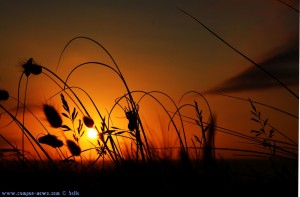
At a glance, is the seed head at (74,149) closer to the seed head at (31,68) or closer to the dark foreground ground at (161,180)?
the dark foreground ground at (161,180)

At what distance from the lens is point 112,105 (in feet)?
5.37

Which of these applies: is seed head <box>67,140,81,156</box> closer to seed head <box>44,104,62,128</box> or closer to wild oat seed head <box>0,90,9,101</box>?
seed head <box>44,104,62,128</box>

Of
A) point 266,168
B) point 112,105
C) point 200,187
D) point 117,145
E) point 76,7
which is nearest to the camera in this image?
point 200,187

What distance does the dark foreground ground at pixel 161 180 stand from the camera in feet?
3.86

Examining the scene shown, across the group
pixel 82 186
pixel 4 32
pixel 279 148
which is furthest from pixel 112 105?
pixel 279 148

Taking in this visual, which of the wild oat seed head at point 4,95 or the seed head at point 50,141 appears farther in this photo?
the wild oat seed head at point 4,95

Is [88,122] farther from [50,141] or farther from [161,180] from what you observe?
[161,180]

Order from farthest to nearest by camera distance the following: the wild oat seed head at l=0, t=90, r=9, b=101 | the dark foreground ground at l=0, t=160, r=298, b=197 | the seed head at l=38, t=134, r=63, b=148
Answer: the wild oat seed head at l=0, t=90, r=9, b=101
the seed head at l=38, t=134, r=63, b=148
the dark foreground ground at l=0, t=160, r=298, b=197

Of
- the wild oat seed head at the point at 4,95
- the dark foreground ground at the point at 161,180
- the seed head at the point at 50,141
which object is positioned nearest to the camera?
the dark foreground ground at the point at 161,180

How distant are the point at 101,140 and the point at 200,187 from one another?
407 millimetres

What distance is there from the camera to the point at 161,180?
126cm

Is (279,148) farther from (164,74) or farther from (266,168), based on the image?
(164,74)

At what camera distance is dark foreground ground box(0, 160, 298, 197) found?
118 cm

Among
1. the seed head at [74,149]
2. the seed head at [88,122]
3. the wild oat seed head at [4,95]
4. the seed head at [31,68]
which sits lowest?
the seed head at [74,149]
